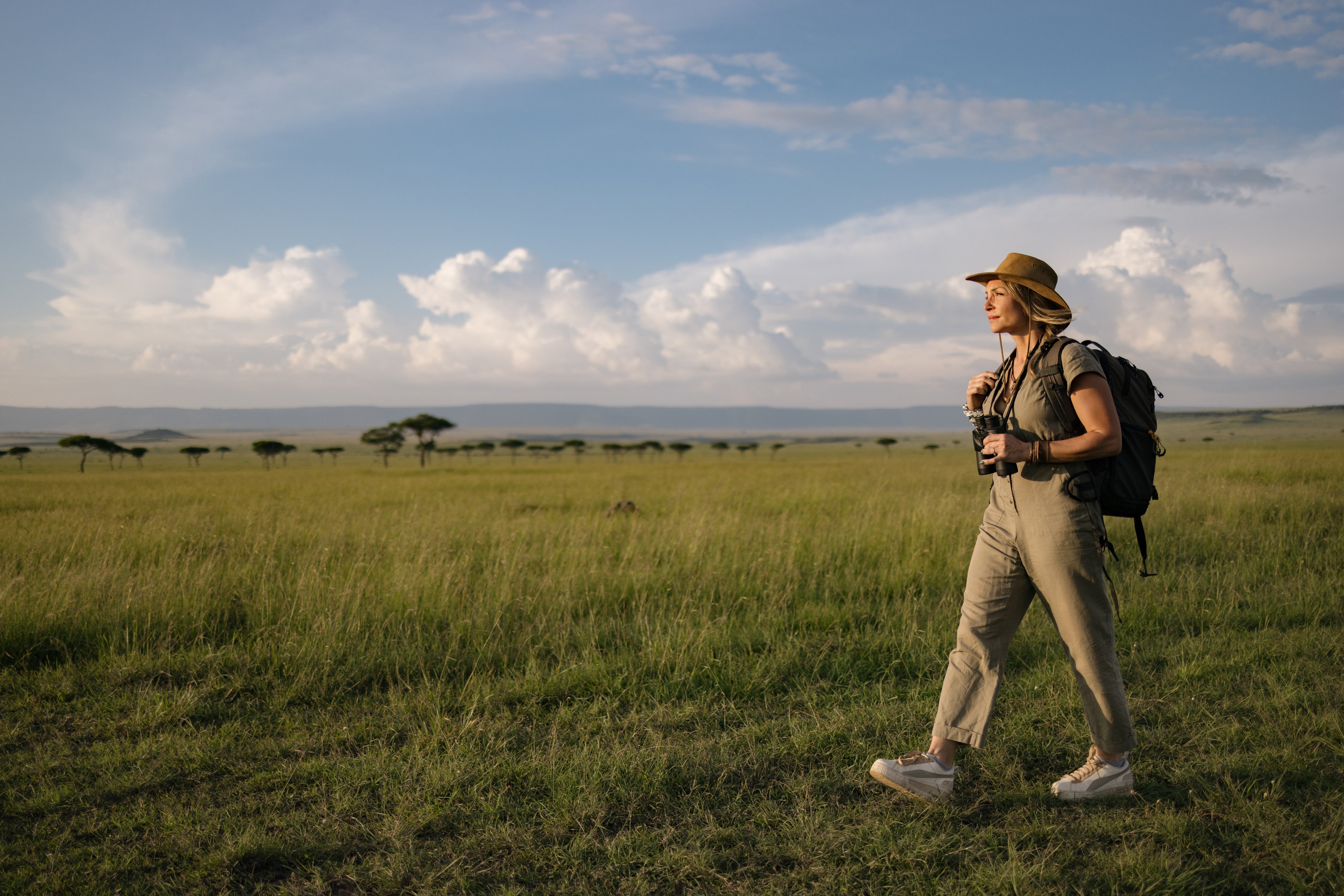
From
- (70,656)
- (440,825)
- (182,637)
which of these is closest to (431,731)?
(440,825)

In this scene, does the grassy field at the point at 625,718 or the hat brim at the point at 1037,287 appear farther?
the hat brim at the point at 1037,287

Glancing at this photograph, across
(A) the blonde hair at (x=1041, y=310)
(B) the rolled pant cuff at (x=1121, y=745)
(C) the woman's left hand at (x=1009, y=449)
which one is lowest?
(B) the rolled pant cuff at (x=1121, y=745)

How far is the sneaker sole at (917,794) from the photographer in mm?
3076

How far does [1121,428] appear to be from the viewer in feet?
9.83

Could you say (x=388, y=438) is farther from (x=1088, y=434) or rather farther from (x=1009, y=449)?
(x=1088, y=434)

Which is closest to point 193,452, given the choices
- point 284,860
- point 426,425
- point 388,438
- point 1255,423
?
point 388,438

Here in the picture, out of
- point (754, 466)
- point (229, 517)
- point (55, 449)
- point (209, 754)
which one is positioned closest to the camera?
point (209, 754)

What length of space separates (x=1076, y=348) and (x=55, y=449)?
84.7 metres

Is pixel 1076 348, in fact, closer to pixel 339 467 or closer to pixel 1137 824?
pixel 1137 824

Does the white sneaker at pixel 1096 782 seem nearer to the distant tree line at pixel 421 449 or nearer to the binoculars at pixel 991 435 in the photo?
the binoculars at pixel 991 435

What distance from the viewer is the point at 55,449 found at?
65000 mm

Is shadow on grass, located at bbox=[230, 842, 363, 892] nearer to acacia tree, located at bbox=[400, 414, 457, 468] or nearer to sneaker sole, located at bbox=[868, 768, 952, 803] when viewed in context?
sneaker sole, located at bbox=[868, 768, 952, 803]

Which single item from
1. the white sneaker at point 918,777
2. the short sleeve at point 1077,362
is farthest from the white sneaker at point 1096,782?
the short sleeve at point 1077,362

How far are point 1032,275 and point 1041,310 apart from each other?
0.53 feet
